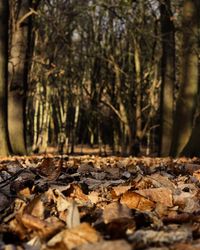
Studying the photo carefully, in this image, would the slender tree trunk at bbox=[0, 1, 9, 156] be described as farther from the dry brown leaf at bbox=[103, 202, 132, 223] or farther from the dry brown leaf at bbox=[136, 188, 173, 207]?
the dry brown leaf at bbox=[103, 202, 132, 223]

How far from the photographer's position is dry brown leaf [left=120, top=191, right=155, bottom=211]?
2.54 metres

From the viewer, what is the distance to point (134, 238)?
167cm

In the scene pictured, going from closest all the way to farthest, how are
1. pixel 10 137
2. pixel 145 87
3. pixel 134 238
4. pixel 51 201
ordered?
1. pixel 134 238
2. pixel 51 201
3. pixel 10 137
4. pixel 145 87

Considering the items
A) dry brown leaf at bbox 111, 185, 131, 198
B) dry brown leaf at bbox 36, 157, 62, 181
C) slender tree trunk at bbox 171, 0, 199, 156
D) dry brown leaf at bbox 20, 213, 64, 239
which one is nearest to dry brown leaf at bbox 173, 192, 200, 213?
dry brown leaf at bbox 111, 185, 131, 198

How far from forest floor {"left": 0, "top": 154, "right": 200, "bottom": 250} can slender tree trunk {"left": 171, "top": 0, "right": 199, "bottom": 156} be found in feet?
30.2

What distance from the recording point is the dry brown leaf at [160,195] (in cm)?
267

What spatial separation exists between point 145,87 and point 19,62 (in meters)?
14.1

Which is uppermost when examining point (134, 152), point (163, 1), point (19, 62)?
point (163, 1)

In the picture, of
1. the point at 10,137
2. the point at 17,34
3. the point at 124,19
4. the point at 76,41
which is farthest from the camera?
the point at 76,41

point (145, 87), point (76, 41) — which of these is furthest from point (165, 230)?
point (76, 41)

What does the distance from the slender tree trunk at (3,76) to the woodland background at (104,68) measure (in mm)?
19

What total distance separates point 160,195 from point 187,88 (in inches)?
399

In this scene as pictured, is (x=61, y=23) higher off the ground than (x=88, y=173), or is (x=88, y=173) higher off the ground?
(x=61, y=23)

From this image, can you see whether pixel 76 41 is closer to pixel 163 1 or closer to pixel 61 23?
pixel 61 23
